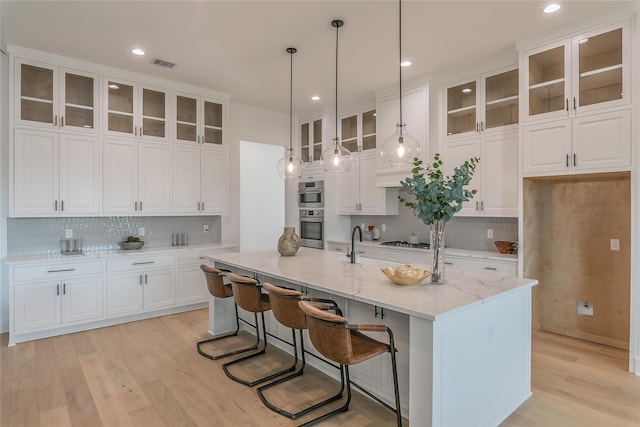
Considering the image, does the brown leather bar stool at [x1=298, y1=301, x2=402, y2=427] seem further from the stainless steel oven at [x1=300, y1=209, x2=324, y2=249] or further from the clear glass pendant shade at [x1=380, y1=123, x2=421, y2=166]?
the stainless steel oven at [x1=300, y1=209, x2=324, y2=249]

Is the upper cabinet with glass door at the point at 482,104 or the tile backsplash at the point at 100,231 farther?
the tile backsplash at the point at 100,231

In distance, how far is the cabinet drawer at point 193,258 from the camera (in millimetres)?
4605

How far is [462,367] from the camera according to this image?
1.97 metres

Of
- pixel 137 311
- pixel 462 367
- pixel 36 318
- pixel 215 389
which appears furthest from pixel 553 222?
pixel 36 318

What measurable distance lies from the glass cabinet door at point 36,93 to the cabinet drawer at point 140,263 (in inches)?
66.3

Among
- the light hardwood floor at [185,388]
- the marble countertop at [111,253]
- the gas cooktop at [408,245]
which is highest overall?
the gas cooktop at [408,245]

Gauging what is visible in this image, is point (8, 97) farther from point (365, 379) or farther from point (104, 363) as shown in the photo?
point (365, 379)

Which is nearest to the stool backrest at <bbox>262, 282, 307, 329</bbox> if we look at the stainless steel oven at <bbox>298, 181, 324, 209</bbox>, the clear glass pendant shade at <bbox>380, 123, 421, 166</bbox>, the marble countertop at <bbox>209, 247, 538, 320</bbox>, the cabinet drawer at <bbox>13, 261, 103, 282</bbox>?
the marble countertop at <bbox>209, 247, 538, 320</bbox>

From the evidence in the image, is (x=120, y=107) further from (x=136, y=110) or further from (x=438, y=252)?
(x=438, y=252)

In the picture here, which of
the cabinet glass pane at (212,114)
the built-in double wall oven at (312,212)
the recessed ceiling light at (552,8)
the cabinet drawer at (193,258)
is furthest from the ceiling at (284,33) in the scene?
the cabinet drawer at (193,258)

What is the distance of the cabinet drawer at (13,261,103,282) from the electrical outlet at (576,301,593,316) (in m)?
5.27

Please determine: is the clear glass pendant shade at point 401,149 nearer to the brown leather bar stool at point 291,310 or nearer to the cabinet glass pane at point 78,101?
the brown leather bar stool at point 291,310

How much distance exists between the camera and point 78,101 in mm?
4066

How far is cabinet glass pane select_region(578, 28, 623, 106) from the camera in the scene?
300 cm
